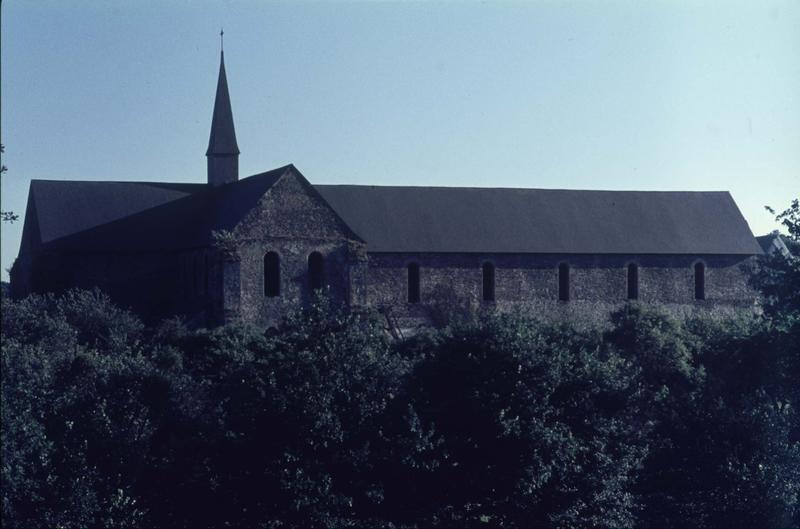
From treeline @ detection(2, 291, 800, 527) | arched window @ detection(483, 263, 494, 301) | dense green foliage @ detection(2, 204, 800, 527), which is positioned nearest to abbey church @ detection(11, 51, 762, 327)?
arched window @ detection(483, 263, 494, 301)

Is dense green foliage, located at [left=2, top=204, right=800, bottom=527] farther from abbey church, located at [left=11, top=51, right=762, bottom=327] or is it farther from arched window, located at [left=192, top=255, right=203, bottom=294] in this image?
arched window, located at [left=192, top=255, right=203, bottom=294]

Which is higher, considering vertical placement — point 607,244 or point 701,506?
point 607,244

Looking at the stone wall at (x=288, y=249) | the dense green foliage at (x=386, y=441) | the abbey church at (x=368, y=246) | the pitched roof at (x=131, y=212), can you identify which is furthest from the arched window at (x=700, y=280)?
the dense green foliage at (x=386, y=441)

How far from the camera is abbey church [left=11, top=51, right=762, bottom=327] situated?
45.5 m

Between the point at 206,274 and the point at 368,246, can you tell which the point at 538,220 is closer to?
the point at 368,246

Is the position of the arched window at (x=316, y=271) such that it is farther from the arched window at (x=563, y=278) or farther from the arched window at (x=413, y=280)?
the arched window at (x=563, y=278)

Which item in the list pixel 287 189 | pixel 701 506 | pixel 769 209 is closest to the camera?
pixel 701 506

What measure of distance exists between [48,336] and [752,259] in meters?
31.0

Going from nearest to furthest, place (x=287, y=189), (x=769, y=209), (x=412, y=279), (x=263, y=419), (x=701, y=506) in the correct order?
(x=263, y=419) → (x=701, y=506) → (x=769, y=209) → (x=287, y=189) → (x=412, y=279)

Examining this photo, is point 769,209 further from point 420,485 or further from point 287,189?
point 287,189

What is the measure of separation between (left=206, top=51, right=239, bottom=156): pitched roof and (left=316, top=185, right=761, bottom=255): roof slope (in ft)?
17.5

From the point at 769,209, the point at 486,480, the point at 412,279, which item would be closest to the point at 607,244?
the point at 412,279

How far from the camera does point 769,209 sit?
100ft

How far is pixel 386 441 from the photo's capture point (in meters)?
24.6
